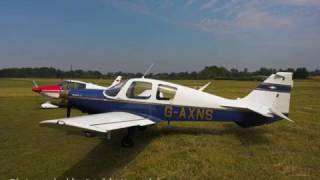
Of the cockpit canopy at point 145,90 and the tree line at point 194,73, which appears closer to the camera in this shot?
the cockpit canopy at point 145,90

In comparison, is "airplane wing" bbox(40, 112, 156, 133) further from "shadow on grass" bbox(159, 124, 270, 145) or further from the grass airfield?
"shadow on grass" bbox(159, 124, 270, 145)

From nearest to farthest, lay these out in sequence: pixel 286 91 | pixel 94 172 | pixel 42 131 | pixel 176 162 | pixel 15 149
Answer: pixel 94 172 → pixel 176 162 → pixel 15 149 → pixel 286 91 → pixel 42 131

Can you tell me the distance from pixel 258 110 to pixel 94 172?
4396 millimetres

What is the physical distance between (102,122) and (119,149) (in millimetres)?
1303

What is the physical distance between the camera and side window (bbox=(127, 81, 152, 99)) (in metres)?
8.20

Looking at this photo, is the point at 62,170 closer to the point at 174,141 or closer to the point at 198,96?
the point at 174,141

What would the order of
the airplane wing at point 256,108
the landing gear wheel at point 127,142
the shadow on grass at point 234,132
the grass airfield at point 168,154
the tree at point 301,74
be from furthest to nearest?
the tree at point 301,74, the shadow on grass at point 234,132, the airplane wing at point 256,108, the landing gear wheel at point 127,142, the grass airfield at point 168,154

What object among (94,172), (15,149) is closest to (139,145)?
(94,172)

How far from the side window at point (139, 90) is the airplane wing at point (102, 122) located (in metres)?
0.56

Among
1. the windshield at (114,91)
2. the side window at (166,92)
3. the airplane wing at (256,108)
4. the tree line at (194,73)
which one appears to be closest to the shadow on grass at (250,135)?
the airplane wing at (256,108)

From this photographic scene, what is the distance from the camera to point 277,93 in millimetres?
8336

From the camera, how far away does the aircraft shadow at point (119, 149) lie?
5766 mm

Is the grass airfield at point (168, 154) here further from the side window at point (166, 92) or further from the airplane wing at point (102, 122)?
the side window at point (166, 92)

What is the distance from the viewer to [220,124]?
10906 millimetres
